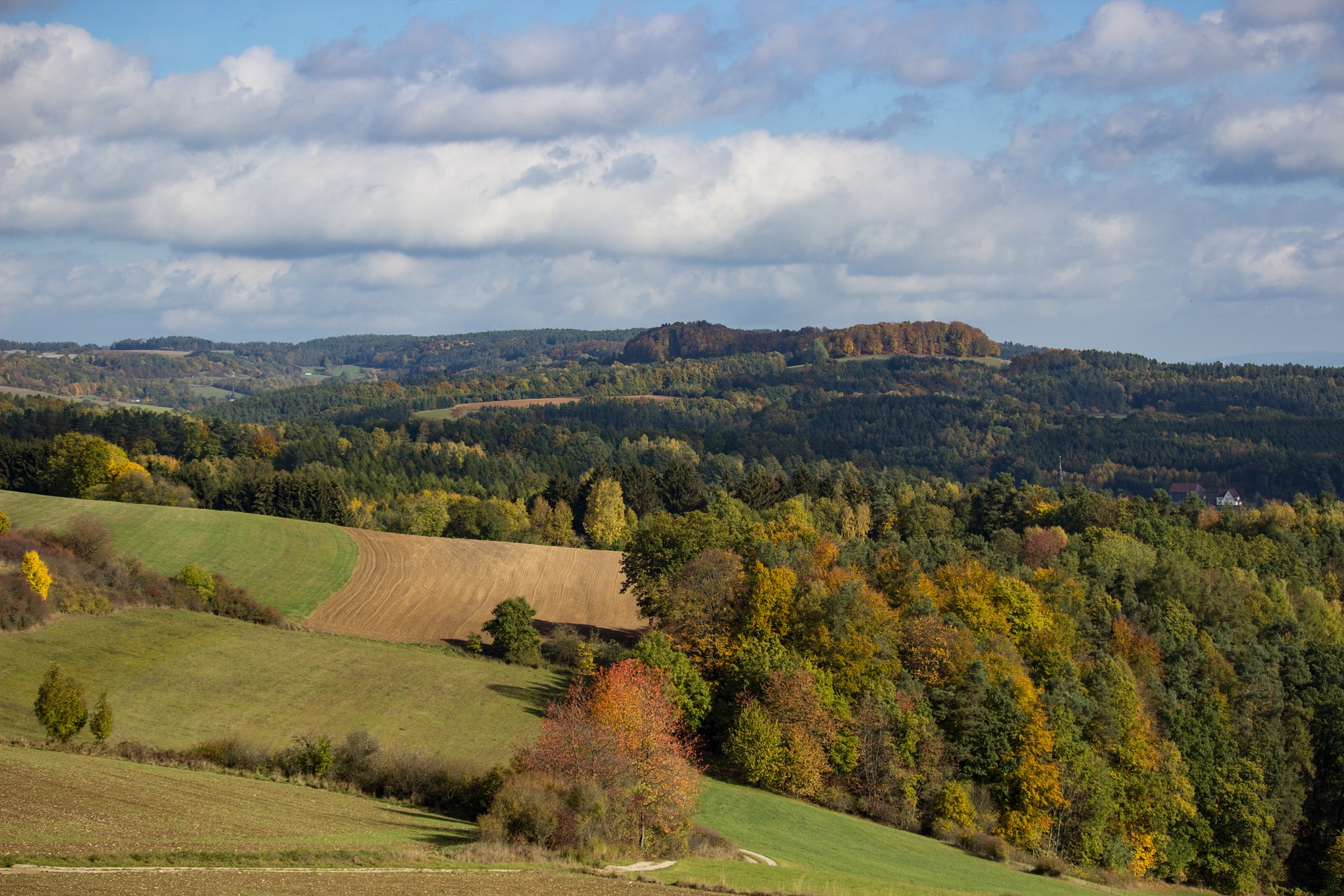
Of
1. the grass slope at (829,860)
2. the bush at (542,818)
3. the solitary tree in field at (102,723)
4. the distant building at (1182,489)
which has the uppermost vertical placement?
the distant building at (1182,489)

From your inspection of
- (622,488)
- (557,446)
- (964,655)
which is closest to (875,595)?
(964,655)

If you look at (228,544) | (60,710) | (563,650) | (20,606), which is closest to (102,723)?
(60,710)

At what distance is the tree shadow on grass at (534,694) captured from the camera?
5344 cm

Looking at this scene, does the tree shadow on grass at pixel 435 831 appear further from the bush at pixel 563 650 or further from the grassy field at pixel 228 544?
the grassy field at pixel 228 544

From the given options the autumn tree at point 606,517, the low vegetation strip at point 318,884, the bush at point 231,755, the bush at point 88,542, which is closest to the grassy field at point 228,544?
the bush at point 88,542

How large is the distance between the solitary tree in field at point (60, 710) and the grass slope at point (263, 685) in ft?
7.29

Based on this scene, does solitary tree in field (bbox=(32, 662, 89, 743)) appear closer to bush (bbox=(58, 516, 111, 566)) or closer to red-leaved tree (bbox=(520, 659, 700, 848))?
red-leaved tree (bbox=(520, 659, 700, 848))

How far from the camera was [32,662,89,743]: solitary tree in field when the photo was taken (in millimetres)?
36562

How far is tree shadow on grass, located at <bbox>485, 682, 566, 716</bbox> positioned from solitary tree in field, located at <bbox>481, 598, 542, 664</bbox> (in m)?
6.06

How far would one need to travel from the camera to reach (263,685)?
51094mm

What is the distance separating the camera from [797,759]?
4878 cm

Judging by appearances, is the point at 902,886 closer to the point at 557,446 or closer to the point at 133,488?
the point at 133,488

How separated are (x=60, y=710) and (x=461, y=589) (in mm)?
47243

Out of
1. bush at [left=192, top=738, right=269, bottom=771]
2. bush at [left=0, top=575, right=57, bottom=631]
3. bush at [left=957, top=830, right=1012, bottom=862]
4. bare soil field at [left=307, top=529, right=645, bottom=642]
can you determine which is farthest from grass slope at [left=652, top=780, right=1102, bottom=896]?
bush at [left=0, top=575, right=57, bottom=631]
